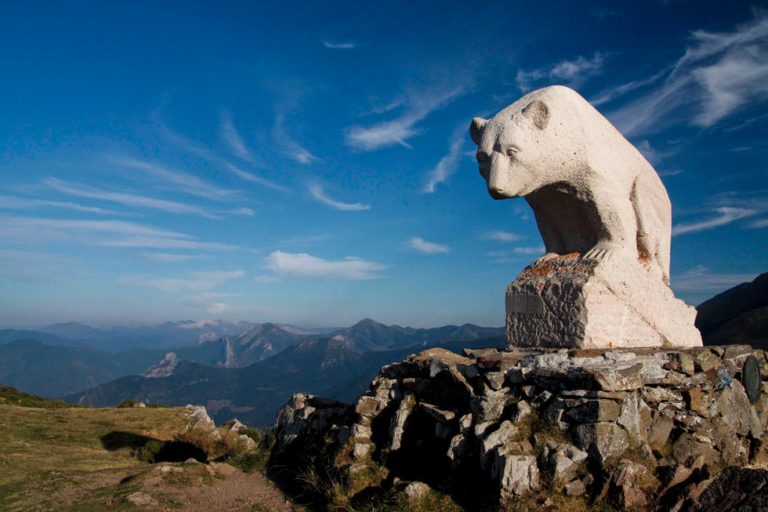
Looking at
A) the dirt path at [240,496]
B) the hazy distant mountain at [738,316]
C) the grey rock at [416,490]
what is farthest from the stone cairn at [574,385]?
the hazy distant mountain at [738,316]

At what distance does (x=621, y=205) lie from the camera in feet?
25.3

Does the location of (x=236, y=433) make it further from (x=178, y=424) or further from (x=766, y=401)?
(x=766, y=401)

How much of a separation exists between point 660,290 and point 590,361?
9.01 feet

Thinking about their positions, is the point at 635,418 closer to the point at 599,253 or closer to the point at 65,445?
the point at 599,253

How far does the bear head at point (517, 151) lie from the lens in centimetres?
709

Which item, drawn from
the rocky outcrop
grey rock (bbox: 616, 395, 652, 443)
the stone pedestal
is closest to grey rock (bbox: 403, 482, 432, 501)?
the rocky outcrop

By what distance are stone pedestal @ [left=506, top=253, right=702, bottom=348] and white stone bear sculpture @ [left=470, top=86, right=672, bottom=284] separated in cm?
43

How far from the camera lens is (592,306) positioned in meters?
6.72

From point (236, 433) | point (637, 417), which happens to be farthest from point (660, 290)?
point (236, 433)

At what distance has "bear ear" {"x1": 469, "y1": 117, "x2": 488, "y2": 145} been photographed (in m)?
7.78

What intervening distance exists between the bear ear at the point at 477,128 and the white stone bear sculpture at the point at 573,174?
0.02 m

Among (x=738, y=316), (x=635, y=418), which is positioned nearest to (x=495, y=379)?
(x=635, y=418)

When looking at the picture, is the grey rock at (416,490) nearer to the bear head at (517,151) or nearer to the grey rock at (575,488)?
the grey rock at (575,488)

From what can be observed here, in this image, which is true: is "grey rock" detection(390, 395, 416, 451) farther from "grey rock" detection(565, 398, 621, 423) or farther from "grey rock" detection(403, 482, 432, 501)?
"grey rock" detection(565, 398, 621, 423)
